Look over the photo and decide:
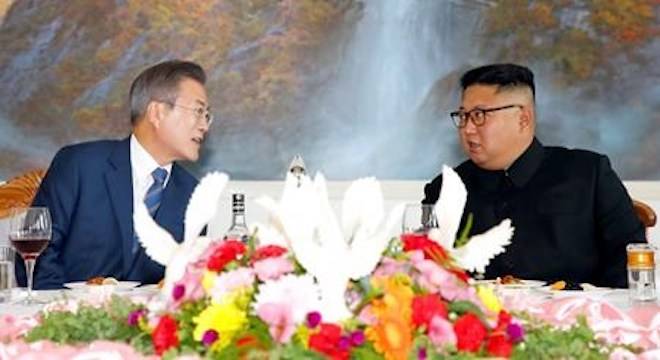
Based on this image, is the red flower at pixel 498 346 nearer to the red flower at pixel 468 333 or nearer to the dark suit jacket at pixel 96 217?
the red flower at pixel 468 333

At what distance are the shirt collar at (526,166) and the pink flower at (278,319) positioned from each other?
242 cm

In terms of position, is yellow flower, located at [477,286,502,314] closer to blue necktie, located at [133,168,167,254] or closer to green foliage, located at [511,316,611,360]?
green foliage, located at [511,316,611,360]

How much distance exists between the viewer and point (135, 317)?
4.19ft

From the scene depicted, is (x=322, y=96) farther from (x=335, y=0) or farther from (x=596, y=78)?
(x=596, y=78)

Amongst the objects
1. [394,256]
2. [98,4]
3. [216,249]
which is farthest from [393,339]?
[98,4]

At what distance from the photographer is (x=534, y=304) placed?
61.6 inches

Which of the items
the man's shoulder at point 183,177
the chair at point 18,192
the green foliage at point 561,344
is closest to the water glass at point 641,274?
the green foliage at point 561,344

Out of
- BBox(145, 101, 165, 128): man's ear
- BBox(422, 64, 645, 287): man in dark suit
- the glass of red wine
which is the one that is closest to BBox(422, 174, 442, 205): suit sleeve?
BBox(422, 64, 645, 287): man in dark suit

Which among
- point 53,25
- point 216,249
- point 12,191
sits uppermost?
point 53,25

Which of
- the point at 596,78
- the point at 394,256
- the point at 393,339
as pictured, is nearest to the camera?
the point at 393,339

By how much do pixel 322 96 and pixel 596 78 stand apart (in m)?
1.01

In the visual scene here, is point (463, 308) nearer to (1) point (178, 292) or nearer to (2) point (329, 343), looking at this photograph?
(2) point (329, 343)

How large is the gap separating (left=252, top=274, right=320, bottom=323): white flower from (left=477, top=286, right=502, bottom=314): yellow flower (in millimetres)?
204

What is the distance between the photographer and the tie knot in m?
3.31
